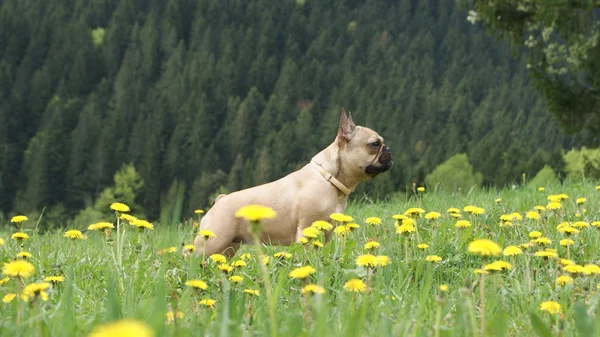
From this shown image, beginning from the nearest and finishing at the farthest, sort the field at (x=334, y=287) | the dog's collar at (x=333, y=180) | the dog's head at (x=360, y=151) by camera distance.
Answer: the field at (x=334, y=287), the dog's collar at (x=333, y=180), the dog's head at (x=360, y=151)

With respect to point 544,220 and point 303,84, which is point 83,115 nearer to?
point 303,84

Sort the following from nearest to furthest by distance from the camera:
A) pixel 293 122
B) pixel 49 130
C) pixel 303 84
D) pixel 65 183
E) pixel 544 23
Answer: pixel 544 23, pixel 65 183, pixel 49 130, pixel 293 122, pixel 303 84

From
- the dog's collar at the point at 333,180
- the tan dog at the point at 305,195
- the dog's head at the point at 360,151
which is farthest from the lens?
the dog's head at the point at 360,151

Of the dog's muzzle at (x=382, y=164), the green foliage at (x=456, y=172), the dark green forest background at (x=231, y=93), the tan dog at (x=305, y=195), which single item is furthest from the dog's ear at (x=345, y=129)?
the green foliage at (x=456, y=172)

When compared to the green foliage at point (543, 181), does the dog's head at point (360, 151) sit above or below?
above

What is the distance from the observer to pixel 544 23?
1323cm

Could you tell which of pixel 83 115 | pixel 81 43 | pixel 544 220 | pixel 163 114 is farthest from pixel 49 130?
pixel 544 220

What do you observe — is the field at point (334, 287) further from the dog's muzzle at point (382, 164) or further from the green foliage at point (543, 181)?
the green foliage at point (543, 181)

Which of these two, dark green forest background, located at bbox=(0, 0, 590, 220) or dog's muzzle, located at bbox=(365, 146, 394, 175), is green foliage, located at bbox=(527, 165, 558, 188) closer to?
dog's muzzle, located at bbox=(365, 146, 394, 175)

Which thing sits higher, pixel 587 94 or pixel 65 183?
pixel 587 94

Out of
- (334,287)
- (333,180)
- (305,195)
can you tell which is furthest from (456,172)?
(334,287)

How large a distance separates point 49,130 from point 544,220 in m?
120

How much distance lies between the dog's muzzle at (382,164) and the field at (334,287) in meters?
0.46

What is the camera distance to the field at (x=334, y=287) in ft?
6.98
